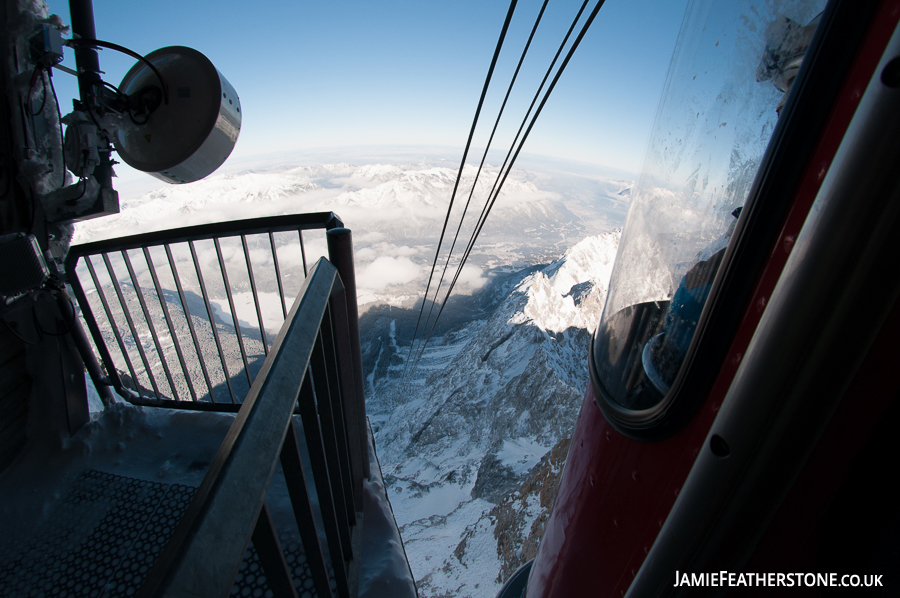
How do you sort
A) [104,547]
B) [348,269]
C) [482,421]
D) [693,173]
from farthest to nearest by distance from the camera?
[482,421]
[104,547]
[348,269]
[693,173]

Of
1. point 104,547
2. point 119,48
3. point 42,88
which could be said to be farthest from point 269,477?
point 42,88

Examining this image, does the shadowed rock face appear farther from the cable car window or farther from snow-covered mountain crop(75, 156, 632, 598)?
the cable car window

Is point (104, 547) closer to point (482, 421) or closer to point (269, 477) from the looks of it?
point (269, 477)

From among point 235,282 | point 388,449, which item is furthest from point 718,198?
point 235,282

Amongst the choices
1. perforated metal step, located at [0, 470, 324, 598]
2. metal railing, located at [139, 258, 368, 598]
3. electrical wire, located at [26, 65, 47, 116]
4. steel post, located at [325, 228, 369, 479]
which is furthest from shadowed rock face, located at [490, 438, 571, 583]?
electrical wire, located at [26, 65, 47, 116]

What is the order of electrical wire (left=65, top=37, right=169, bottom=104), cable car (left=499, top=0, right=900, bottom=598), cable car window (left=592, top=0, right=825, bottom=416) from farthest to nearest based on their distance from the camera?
electrical wire (left=65, top=37, right=169, bottom=104) → cable car window (left=592, top=0, right=825, bottom=416) → cable car (left=499, top=0, right=900, bottom=598)

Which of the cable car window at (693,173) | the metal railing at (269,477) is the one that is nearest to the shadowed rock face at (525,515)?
the cable car window at (693,173)

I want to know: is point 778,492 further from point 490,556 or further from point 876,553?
point 490,556
